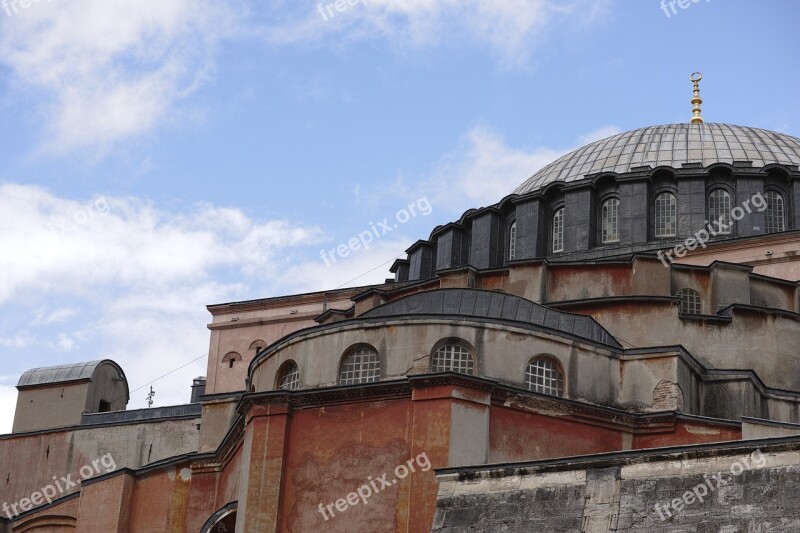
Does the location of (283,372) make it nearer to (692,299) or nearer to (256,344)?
(692,299)

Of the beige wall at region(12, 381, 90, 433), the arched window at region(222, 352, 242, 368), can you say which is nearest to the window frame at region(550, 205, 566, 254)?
the arched window at region(222, 352, 242, 368)

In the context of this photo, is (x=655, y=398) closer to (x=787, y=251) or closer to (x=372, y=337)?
(x=372, y=337)

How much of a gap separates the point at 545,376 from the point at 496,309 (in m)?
2.45

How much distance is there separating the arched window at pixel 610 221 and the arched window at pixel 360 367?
12.4 m

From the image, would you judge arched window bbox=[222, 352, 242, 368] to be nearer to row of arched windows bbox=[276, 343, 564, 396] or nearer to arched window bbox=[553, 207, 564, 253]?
arched window bbox=[553, 207, 564, 253]

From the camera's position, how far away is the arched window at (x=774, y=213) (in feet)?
135

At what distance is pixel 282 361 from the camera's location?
3206cm

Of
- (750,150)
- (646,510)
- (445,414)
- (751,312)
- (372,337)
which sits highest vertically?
(750,150)

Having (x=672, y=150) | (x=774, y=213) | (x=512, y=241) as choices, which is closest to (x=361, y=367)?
(x=512, y=241)

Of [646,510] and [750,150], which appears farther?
[750,150]

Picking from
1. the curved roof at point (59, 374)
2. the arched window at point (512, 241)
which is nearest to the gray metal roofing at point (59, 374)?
the curved roof at point (59, 374)

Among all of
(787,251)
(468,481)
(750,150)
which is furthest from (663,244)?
(468,481)

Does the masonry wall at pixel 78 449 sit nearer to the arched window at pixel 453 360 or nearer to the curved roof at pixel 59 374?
the curved roof at pixel 59 374

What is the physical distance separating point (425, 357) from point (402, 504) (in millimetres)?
3190
